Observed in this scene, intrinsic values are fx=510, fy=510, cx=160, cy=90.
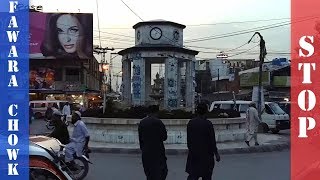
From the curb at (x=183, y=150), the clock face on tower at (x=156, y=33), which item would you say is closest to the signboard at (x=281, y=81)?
the clock face on tower at (x=156, y=33)

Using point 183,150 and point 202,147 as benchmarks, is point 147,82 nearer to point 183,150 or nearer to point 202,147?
point 183,150

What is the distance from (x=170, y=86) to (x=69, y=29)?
27973 millimetres

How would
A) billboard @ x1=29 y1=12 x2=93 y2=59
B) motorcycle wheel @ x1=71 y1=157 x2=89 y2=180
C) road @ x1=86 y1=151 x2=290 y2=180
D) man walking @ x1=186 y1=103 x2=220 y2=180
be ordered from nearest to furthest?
man walking @ x1=186 y1=103 x2=220 y2=180 → motorcycle wheel @ x1=71 y1=157 x2=89 y2=180 → road @ x1=86 y1=151 x2=290 y2=180 → billboard @ x1=29 y1=12 x2=93 y2=59

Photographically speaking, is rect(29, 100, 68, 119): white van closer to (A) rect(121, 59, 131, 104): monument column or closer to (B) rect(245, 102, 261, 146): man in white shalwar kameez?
(A) rect(121, 59, 131, 104): monument column

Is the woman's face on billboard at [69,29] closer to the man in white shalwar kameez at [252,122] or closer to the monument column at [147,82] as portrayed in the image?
the monument column at [147,82]

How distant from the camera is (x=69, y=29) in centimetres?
5341

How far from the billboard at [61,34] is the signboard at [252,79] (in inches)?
680

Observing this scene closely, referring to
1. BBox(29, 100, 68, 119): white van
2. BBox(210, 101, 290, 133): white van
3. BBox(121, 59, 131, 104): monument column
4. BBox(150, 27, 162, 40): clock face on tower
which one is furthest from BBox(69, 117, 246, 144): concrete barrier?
BBox(29, 100, 68, 119): white van

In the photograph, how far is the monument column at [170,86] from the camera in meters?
28.0

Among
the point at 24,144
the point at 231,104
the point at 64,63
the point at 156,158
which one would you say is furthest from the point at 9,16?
the point at 64,63

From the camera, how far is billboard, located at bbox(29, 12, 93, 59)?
5309 centimetres

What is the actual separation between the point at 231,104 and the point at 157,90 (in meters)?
7.05

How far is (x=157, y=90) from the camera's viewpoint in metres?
33.9

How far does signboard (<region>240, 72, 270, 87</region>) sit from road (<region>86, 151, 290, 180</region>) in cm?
3680
